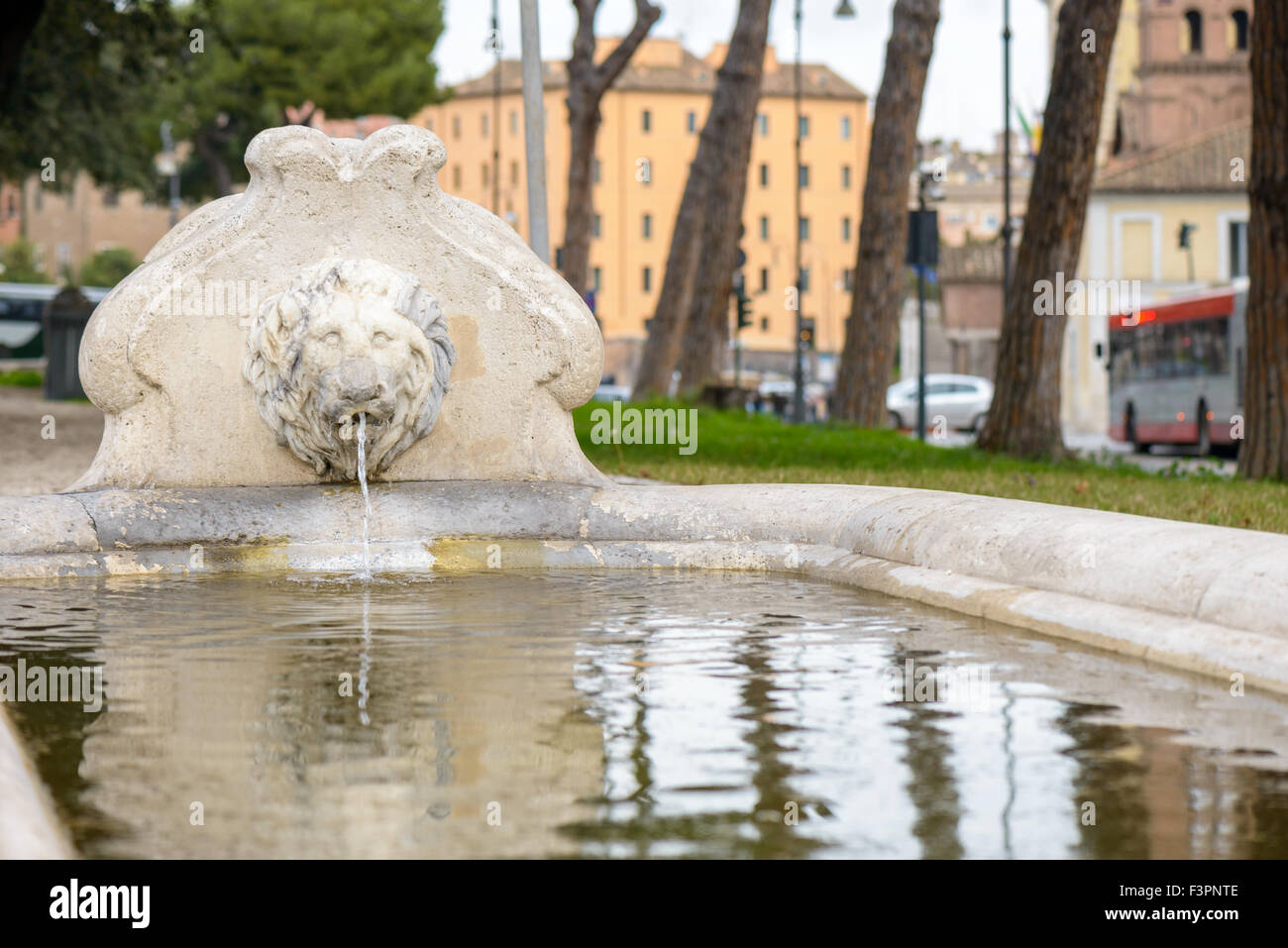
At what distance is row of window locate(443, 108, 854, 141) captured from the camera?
373 ft

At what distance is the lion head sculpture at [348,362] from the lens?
742cm

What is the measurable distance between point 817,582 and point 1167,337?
28775 mm

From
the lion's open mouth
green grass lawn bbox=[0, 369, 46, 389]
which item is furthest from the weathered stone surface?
green grass lawn bbox=[0, 369, 46, 389]

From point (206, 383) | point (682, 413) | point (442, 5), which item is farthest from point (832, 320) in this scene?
point (206, 383)

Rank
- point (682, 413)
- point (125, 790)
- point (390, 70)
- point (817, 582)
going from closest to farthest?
point (125, 790) → point (817, 582) → point (682, 413) → point (390, 70)

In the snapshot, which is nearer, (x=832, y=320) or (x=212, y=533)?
(x=212, y=533)

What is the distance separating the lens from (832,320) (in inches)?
4500

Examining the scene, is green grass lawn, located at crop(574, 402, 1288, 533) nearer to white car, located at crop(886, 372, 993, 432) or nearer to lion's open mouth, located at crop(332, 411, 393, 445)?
lion's open mouth, located at crop(332, 411, 393, 445)

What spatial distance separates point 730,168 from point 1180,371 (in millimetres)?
10041

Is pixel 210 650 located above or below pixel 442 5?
below

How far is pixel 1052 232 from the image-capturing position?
60.5 feet

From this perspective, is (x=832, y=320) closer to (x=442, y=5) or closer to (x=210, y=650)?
(x=442, y=5)

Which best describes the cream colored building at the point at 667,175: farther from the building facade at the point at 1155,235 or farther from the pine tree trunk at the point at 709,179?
the pine tree trunk at the point at 709,179

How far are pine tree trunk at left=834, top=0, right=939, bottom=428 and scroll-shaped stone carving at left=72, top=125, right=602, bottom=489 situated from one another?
53.6 ft
